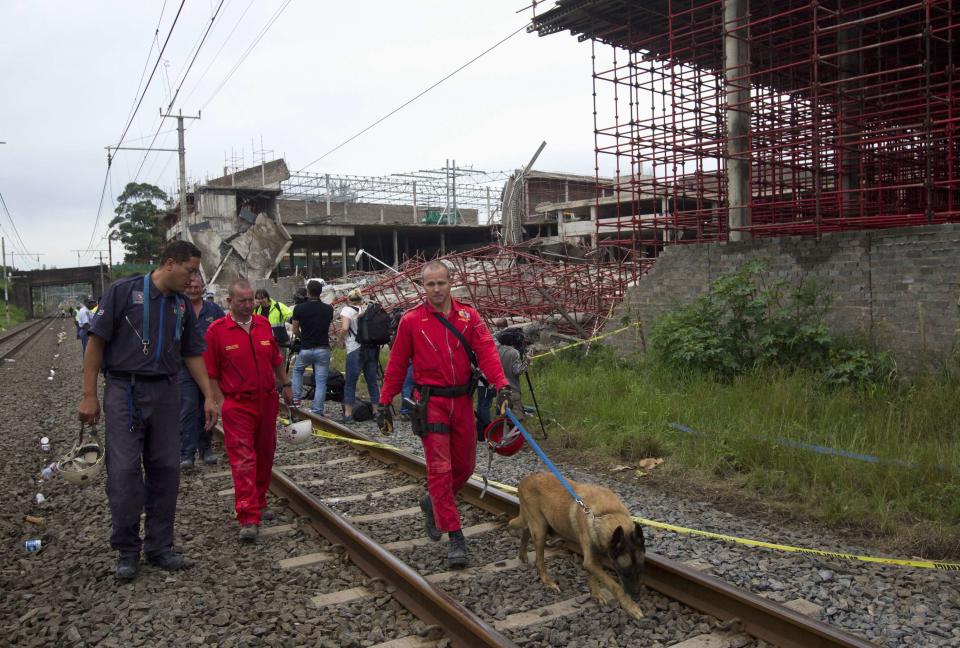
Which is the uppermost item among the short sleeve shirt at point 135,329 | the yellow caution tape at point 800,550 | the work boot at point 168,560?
the short sleeve shirt at point 135,329

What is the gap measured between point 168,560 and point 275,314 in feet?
18.1

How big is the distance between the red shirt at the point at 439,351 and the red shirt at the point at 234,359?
1220 mm

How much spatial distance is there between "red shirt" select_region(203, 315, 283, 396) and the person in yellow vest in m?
2.70

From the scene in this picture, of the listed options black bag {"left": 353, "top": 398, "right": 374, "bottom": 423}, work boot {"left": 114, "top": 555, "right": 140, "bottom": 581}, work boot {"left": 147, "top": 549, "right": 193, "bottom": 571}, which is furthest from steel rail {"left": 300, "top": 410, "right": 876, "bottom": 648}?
black bag {"left": 353, "top": 398, "right": 374, "bottom": 423}

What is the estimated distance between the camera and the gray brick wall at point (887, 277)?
9008 millimetres

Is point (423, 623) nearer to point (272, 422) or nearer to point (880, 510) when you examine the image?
point (272, 422)

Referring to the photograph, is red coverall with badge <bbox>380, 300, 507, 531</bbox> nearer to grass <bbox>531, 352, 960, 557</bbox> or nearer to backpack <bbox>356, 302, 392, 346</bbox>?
grass <bbox>531, 352, 960, 557</bbox>

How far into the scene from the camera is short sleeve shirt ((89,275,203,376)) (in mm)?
4891

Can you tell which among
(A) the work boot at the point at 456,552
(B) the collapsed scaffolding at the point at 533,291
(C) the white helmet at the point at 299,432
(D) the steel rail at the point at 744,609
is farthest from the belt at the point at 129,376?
(B) the collapsed scaffolding at the point at 533,291

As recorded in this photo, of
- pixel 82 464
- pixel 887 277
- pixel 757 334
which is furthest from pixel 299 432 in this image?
pixel 887 277

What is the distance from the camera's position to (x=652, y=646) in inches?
151

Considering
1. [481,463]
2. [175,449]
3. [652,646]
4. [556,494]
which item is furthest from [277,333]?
[652,646]

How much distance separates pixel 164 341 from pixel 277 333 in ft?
13.2

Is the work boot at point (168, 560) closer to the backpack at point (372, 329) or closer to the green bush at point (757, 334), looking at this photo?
the backpack at point (372, 329)
